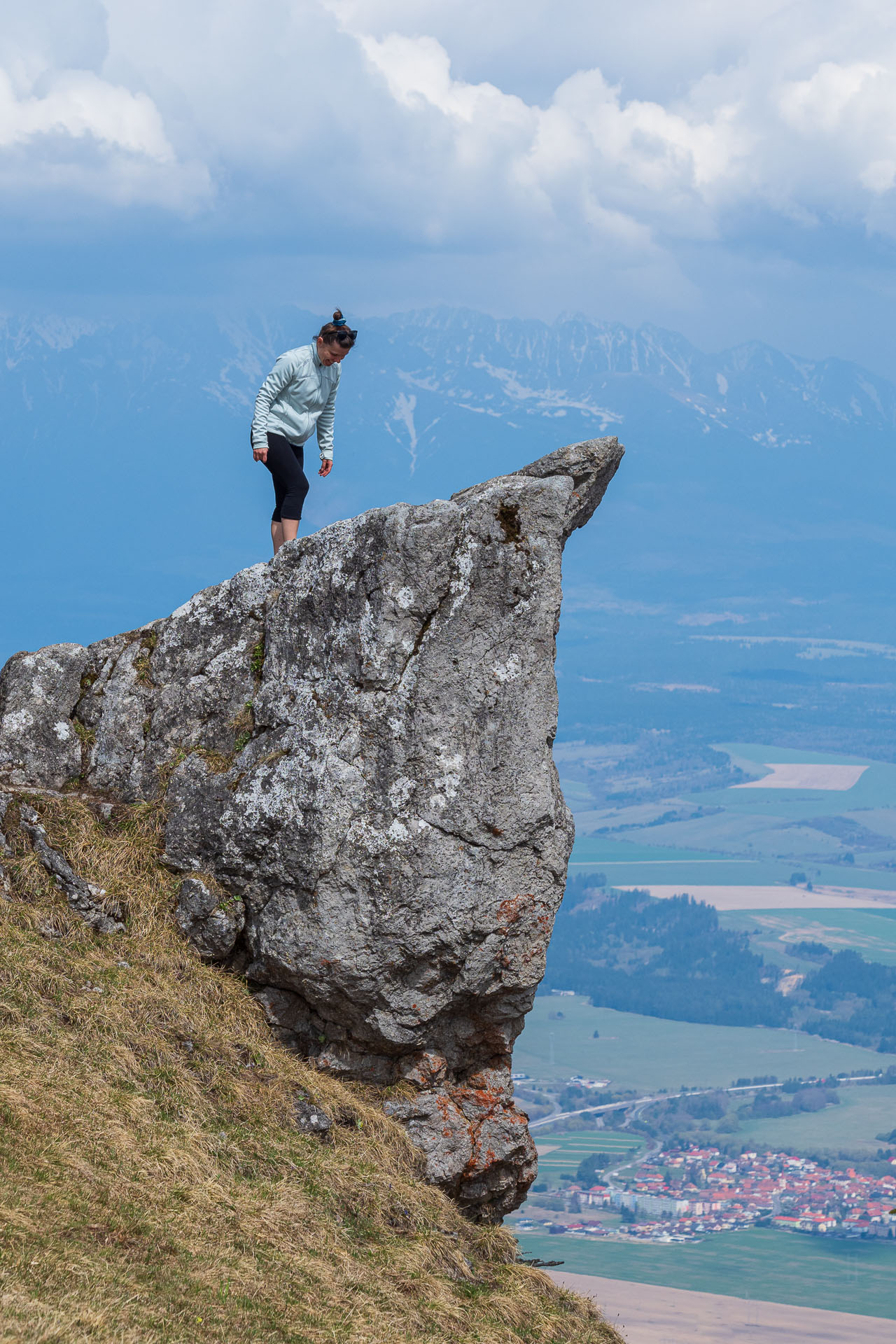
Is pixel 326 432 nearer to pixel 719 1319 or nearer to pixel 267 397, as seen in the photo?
pixel 267 397

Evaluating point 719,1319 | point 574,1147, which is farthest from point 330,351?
point 574,1147

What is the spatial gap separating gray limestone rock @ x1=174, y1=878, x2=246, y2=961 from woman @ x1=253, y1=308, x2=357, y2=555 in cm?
530

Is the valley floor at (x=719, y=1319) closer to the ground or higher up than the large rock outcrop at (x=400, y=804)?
closer to the ground

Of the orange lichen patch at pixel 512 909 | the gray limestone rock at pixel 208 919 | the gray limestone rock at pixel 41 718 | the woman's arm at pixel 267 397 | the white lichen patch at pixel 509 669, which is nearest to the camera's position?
the orange lichen patch at pixel 512 909

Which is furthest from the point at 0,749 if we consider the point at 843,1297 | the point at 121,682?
the point at 843,1297

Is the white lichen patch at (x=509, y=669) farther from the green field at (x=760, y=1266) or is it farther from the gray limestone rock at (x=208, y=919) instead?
the green field at (x=760, y=1266)

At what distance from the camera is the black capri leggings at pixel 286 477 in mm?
17406

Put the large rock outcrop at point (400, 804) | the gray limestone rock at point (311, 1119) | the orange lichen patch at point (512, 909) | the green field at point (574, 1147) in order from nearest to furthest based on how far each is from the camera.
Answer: the gray limestone rock at point (311, 1119), the large rock outcrop at point (400, 804), the orange lichen patch at point (512, 909), the green field at point (574, 1147)

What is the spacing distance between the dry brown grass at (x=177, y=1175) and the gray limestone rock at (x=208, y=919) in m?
0.16

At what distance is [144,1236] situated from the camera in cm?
936

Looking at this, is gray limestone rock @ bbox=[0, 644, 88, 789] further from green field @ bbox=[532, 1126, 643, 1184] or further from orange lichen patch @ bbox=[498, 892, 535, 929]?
green field @ bbox=[532, 1126, 643, 1184]

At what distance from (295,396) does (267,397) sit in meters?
0.45

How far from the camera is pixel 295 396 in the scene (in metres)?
17.3

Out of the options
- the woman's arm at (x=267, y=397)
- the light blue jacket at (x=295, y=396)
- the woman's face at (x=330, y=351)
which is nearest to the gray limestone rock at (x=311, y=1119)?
the woman's arm at (x=267, y=397)
